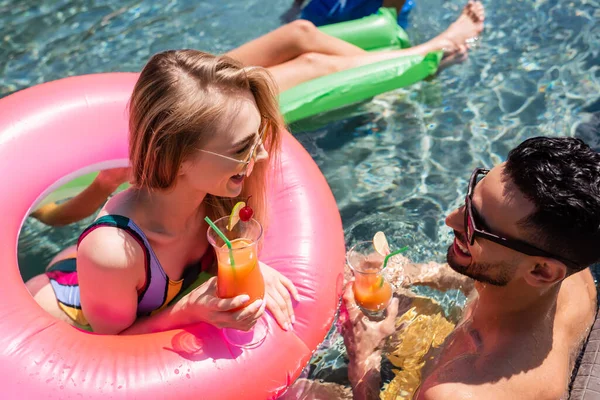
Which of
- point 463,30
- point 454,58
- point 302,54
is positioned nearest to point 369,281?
point 302,54

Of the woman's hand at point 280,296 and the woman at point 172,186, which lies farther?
the woman's hand at point 280,296

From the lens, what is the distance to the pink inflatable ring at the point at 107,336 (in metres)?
2.19

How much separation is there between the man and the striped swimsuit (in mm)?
1065

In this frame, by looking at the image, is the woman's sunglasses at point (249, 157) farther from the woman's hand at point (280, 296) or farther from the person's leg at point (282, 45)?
the person's leg at point (282, 45)

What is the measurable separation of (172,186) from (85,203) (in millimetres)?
1588

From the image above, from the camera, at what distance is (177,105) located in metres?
2.15

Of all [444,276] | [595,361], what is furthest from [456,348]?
[444,276]

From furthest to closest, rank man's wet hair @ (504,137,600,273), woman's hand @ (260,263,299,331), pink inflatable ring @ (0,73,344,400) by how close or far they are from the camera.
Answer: woman's hand @ (260,263,299,331) → pink inflatable ring @ (0,73,344,400) → man's wet hair @ (504,137,600,273)

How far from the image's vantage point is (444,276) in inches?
124

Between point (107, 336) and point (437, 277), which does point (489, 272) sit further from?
point (107, 336)

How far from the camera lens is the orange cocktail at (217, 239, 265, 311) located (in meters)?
2.14

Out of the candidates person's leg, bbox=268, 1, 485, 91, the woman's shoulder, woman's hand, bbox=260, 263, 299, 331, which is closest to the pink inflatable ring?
woman's hand, bbox=260, 263, 299, 331

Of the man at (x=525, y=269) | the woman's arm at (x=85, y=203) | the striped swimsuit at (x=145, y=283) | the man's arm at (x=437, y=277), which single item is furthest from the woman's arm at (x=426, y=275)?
the woman's arm at (x=85, y=203)

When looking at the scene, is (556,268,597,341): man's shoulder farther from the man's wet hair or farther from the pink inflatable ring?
the pink inflatable ring
